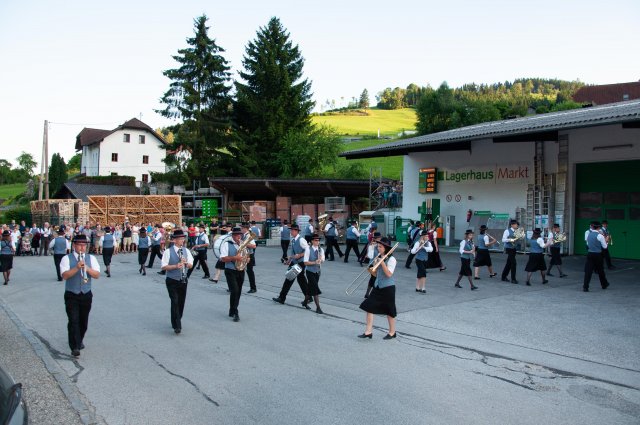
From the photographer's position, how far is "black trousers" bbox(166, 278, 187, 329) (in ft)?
31.3

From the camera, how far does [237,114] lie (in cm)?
4984

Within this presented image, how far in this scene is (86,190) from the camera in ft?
173

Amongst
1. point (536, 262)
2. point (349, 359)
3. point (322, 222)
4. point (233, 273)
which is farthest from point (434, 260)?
point (322, 222)

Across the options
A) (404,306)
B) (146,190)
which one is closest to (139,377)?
(404,306)

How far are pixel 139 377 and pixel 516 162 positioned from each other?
781 inches

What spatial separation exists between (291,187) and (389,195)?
298 inches

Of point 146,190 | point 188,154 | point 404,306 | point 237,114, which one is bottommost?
point 404,306

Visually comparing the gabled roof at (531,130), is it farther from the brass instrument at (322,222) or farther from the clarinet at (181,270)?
the clarinet at (181,270)

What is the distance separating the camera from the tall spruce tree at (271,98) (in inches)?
1914

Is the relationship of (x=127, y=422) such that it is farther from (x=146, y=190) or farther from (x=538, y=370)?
(x=146, y=190)

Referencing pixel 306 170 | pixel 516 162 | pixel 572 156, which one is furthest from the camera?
pixel 306 170

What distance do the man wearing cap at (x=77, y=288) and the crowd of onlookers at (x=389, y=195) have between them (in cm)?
2625

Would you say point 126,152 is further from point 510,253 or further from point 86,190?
point 510,253

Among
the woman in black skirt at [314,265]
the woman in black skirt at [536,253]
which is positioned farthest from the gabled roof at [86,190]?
the woman in black skirt at [536,253]
